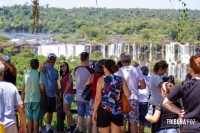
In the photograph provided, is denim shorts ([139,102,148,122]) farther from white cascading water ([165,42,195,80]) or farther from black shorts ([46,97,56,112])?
white cascading water ([165,42,195,80])

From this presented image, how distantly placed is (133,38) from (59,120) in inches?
4224

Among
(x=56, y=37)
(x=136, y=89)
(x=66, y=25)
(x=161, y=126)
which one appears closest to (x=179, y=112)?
(x=161, y=126)

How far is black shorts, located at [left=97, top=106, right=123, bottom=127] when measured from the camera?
241 inches

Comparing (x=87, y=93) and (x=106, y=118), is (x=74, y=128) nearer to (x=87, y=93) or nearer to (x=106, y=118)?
(x=87, y=93)

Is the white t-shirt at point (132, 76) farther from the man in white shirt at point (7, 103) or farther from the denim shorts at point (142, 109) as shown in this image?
the man in white shirt at point (7, 103)

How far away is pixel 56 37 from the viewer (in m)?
114

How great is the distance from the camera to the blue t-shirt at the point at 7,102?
16.6ft

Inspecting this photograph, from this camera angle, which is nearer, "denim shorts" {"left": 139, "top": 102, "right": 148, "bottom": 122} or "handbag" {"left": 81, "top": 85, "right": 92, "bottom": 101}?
"handbag" {"left": 81, "top": 85, "right": 92, "bottom": 101}

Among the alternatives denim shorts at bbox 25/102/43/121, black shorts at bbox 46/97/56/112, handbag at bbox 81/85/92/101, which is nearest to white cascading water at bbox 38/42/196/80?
black shorts at bbox 46/97/56/112

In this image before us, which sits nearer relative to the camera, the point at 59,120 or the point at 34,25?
the point at 34,25

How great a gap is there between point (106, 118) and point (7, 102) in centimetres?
148

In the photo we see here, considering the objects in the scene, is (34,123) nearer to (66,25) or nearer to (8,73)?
(8,73)

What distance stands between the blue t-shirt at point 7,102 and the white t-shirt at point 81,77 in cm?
273

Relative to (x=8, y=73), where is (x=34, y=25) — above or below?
above
